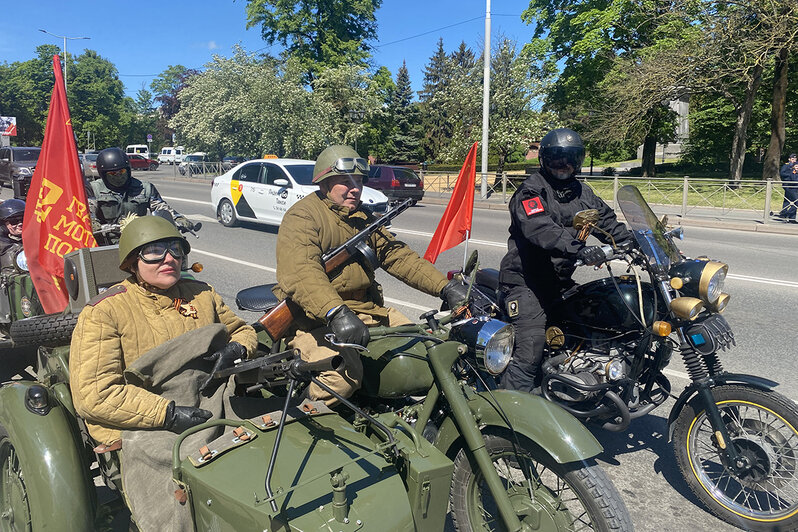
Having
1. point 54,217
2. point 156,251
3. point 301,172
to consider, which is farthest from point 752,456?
point 301,172

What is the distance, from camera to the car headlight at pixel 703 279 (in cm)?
316

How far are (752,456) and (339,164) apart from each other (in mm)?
2563

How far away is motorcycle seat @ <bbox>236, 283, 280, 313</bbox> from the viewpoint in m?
3.83

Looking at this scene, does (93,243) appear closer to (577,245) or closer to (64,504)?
(64,504)

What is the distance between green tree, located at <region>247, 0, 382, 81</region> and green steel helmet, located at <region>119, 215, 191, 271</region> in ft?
149

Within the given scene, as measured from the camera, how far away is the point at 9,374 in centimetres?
378

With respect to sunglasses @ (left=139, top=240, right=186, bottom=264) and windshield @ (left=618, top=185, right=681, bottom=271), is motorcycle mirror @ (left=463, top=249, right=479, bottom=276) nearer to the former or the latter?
windshield @ (left=618, top=185, right=681, bottom=271)

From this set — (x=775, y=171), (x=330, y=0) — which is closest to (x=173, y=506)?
(x=775, y=171)

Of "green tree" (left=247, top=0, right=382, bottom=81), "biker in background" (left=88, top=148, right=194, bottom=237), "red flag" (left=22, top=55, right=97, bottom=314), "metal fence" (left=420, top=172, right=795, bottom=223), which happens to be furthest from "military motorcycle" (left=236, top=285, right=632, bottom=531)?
"green tree" (left=247, top=0, right=382, bottom=81)

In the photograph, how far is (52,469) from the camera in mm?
2439

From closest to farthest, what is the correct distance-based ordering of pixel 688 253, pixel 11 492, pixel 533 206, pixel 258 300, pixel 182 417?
pixel 182 417, pixel 11 492, pixel 533 206, pixel 258 300, pixel 688 253

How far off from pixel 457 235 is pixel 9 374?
3042 millimetres

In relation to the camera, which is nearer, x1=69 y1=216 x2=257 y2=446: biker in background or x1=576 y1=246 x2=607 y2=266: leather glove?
x1=69 y1=216 x2=257 y2=446: biker in background

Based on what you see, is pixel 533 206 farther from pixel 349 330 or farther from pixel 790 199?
pixel 790 199
